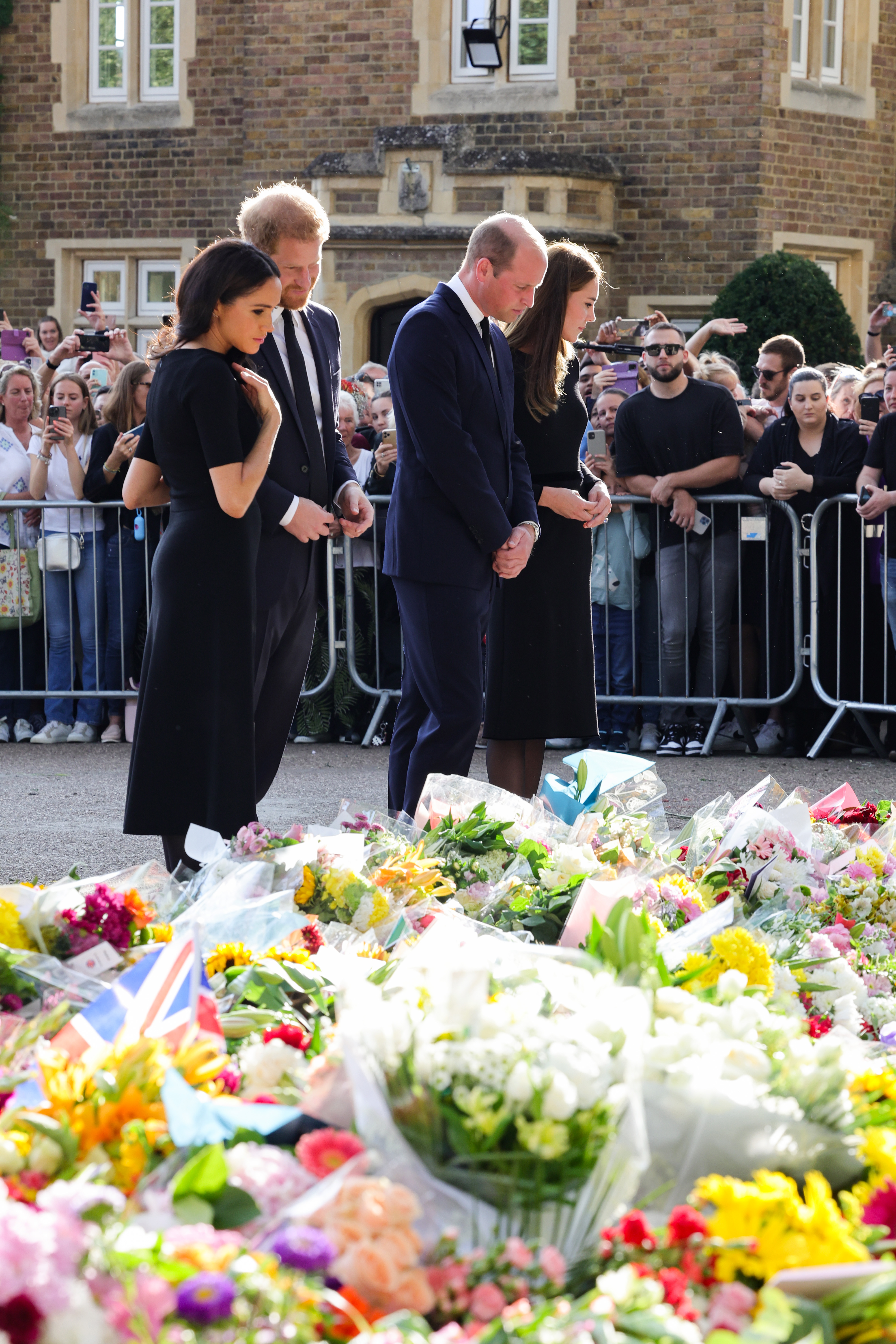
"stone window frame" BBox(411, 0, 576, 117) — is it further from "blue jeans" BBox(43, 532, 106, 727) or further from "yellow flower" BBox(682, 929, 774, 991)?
"yellow flower" BBox(682, 929, 774, 991)

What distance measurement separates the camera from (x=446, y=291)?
463cm

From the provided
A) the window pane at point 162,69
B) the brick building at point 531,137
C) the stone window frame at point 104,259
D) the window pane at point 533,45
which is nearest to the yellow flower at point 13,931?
the brick building at point 531,137

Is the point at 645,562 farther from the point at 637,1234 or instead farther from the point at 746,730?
the point at 637,1234

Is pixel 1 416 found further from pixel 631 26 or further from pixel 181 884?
pixel 631 26

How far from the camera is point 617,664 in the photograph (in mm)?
8602

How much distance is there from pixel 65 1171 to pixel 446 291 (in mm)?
3497

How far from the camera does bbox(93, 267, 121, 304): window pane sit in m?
19.6

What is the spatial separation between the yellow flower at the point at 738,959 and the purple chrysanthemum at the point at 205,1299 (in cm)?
113

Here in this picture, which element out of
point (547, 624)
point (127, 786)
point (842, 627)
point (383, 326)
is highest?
point (383, 326)

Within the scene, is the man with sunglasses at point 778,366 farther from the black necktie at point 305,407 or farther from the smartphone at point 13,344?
the smartphone at point 13,344

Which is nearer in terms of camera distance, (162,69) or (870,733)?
(870,733)

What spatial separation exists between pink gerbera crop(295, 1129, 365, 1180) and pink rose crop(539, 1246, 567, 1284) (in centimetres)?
20

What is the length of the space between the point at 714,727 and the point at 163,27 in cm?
1471

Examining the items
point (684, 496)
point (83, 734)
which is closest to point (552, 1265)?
point (684, 496)
